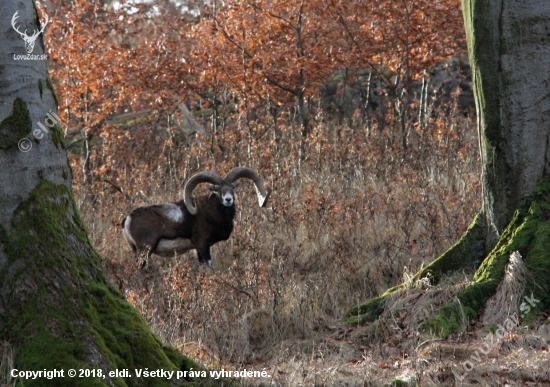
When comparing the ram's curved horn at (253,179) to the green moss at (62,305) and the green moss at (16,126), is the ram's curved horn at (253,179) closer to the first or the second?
the green moss at (62,305)

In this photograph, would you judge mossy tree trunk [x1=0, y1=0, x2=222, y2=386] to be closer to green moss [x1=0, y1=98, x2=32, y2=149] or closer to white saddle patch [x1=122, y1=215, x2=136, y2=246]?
green moss [x1=0, y1=98, x2=32, y2=149]

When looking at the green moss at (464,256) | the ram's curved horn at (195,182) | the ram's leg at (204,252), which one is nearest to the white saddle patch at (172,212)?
the ram's curved horn at (195,182)

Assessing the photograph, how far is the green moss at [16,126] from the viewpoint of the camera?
5150 millimetres

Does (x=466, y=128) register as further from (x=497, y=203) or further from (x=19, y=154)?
(x=19, y=154)

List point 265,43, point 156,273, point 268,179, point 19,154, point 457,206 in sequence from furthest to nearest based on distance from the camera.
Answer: point 265,43 < point 268,179 < point 156,273 < point 457,206 < point 19,154

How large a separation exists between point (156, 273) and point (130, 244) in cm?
85

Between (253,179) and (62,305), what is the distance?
789 centimetres

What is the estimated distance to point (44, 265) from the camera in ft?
16.6

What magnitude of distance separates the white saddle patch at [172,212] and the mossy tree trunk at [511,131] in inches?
254

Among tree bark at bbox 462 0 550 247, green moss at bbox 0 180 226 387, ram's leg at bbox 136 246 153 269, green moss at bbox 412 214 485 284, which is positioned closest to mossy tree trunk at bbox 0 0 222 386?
green moss at bbox 0 180 226 387

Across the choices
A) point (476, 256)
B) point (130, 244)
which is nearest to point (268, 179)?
point (130, 244)

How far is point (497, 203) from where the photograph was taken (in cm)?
769

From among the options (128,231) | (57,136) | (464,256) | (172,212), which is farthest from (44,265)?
(172,212)

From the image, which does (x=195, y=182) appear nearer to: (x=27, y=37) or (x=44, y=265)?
(x=27, y=37)
